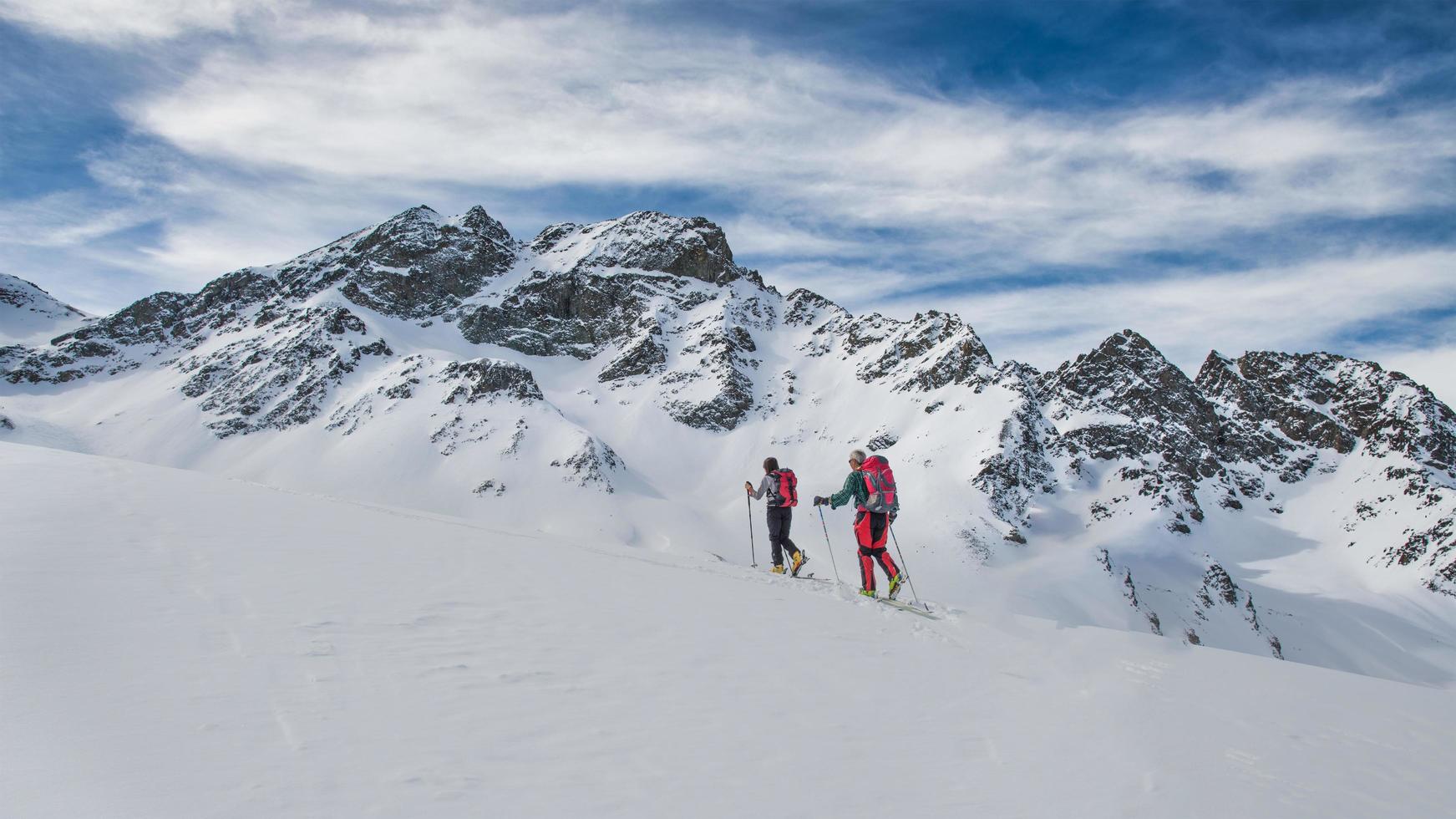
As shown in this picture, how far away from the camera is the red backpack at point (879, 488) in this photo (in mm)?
13250

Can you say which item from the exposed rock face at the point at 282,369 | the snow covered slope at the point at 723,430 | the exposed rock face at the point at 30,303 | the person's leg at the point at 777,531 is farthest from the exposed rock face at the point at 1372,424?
the exposed rock face at the point at 30,303

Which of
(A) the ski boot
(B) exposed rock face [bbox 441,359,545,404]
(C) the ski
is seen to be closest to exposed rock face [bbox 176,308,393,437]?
(B) exposed rock face [bbox 441,359,545,404]

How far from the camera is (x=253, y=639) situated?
5.57 meters

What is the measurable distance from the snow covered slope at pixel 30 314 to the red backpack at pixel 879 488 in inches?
8235

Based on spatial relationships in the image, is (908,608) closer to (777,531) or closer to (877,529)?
(877,529)

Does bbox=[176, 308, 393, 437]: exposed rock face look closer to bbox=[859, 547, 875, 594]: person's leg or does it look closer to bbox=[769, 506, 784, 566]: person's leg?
bbox=[769, 506, 784, 566]: person's leg

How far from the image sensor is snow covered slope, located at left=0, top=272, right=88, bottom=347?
6206 inches

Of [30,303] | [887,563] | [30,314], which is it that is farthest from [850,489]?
[30,303]

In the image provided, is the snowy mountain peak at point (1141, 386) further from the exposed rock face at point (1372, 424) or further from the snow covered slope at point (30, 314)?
the snow covered slope at point (30, 314)

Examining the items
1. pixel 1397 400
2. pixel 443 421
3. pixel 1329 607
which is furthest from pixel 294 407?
pixel 1397 400

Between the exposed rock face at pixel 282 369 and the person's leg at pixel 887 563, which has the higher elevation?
the exposed rock face at pixel 282 369

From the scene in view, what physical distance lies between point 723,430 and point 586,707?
120 meters

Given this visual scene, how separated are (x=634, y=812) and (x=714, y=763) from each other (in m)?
0.82

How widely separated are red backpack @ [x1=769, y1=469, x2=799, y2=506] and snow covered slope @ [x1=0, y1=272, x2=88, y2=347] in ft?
675
